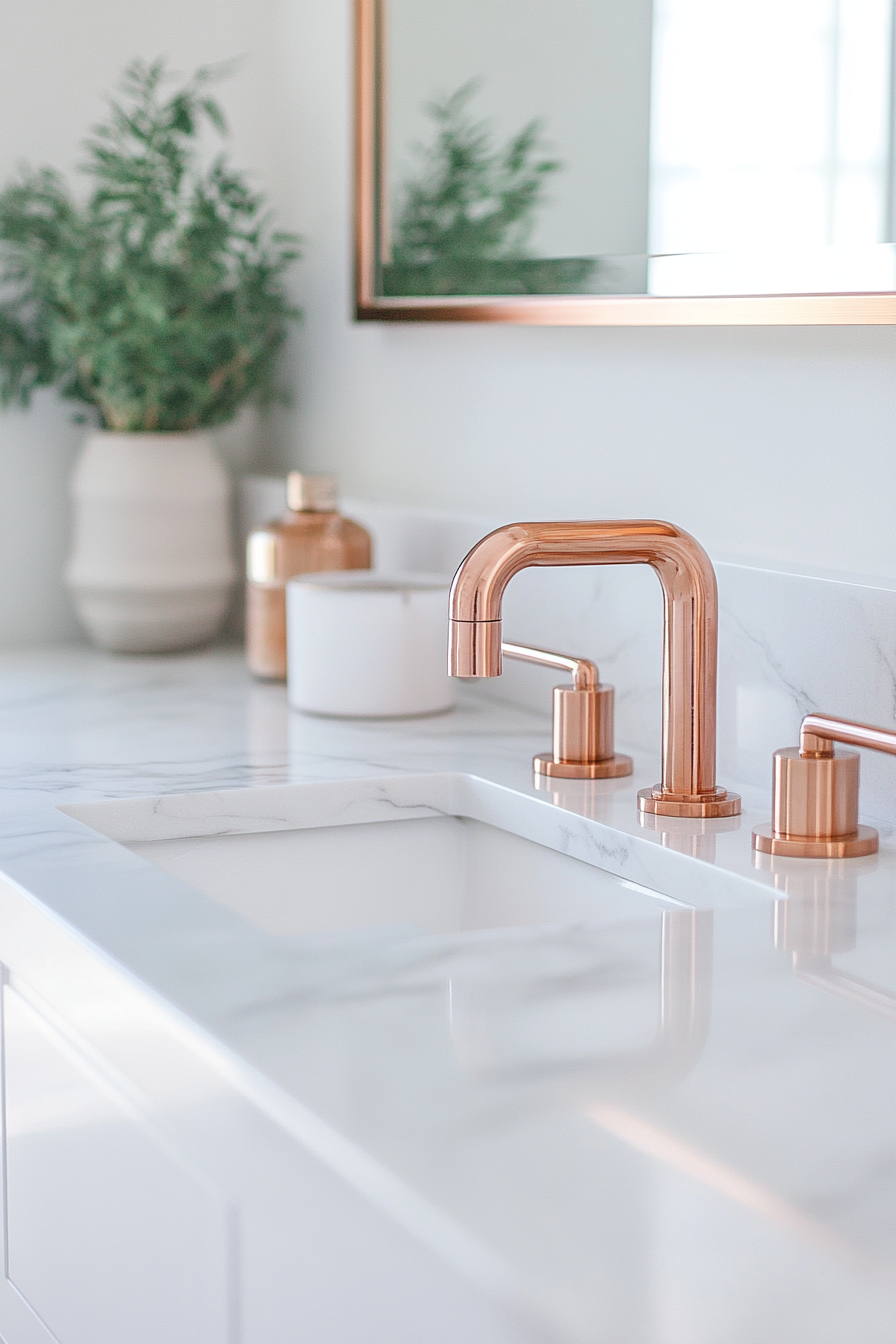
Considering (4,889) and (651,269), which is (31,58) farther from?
(4,889)

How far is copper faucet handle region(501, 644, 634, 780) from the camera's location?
1.05m

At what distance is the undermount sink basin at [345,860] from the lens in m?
1.00

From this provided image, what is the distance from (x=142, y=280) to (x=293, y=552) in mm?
324

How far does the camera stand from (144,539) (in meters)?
1.59

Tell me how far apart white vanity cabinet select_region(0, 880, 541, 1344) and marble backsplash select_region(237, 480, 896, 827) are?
0.49 meters

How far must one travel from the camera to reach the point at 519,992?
2.14 feet

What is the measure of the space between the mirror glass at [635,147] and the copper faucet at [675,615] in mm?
212

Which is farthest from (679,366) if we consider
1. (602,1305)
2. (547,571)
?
(602,1305)

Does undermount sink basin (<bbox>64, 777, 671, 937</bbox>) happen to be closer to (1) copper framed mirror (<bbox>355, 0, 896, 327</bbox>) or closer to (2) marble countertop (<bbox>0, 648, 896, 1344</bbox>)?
(2) marble countertop (<bbox>0, 648, 896, 1344</bbox>)

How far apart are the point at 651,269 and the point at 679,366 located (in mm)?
75

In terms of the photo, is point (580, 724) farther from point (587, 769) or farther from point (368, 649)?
point (368, 649)

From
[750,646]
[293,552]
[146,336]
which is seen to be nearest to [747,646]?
[750,646]

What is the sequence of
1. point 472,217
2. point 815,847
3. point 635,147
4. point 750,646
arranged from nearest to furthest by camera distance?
point 815,847, point 750,646, point 635,147, point 472,217

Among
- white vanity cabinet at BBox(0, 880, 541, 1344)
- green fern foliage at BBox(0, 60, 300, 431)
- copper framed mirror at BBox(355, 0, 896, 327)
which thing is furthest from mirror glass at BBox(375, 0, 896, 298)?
white vanity cabinet at BBox(0, 880, 541, 1344)
